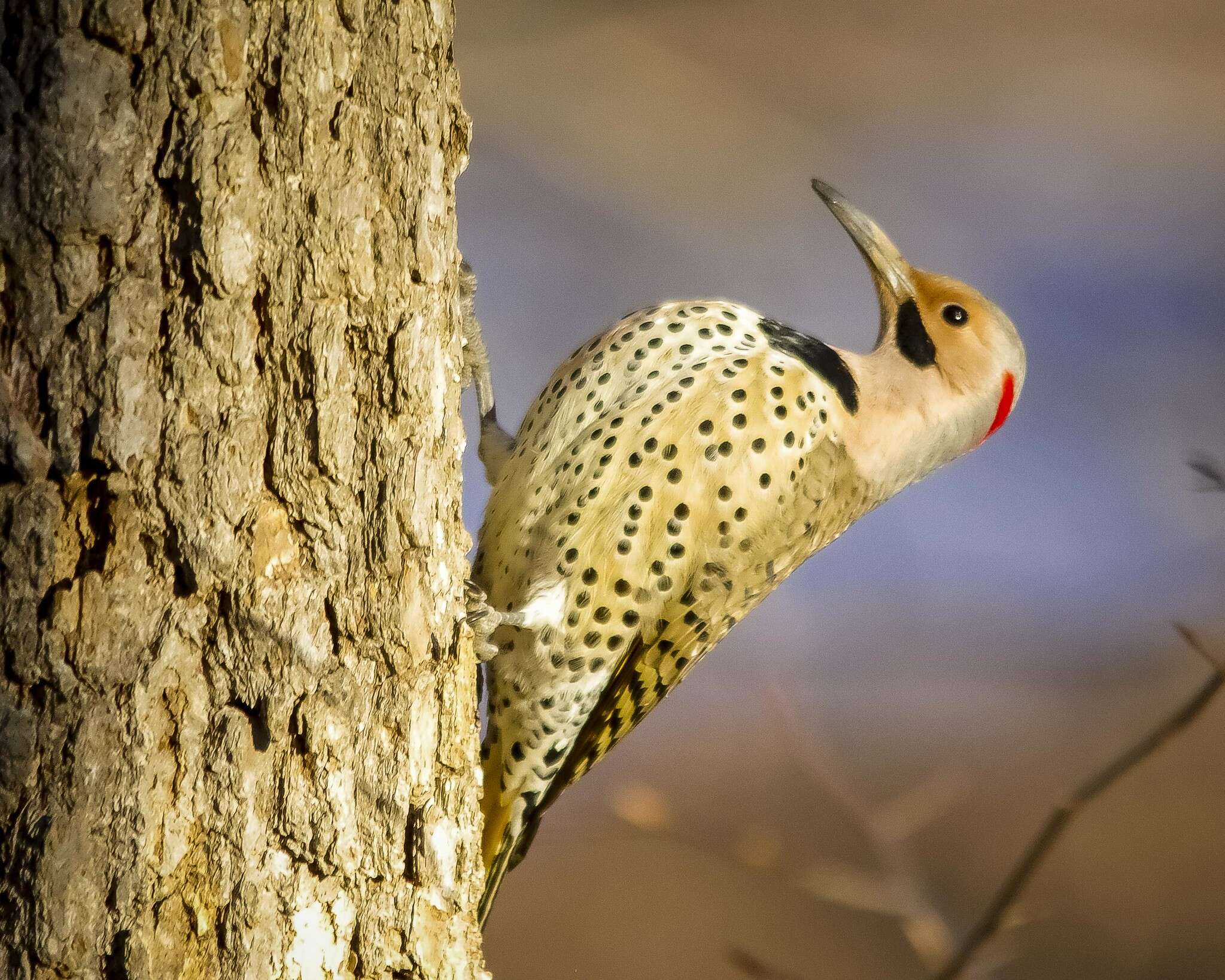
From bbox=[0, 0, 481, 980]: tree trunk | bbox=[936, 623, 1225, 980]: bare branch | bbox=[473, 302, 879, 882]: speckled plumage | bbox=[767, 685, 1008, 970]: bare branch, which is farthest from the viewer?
bbox=[767, 685, 1008, 970]: bare branch

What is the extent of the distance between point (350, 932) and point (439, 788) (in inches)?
6.6

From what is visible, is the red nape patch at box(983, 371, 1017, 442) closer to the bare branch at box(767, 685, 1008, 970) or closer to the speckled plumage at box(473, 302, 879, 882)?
the speckled plumage at box(473, 302, 879, 882)

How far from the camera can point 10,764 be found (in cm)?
104

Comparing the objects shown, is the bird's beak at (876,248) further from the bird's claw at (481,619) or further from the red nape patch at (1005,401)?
the bird's claw at (481,619)

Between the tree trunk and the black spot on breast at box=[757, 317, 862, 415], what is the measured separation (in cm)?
81

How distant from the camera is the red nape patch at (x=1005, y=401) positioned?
2.12 meters

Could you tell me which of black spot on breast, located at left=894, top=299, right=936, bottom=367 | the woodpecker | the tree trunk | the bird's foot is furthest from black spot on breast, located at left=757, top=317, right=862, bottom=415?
the tree trunk

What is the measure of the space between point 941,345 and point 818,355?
295 millimetres

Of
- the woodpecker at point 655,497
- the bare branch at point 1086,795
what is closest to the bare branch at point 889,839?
the bare branch at point 1086,795

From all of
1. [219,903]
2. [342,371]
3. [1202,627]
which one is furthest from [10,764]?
[1202,627]

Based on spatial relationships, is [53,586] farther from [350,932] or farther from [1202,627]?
[1202,627]

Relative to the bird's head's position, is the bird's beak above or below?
above

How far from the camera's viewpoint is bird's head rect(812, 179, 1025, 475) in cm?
206

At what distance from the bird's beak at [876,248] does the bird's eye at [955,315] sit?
73mm
